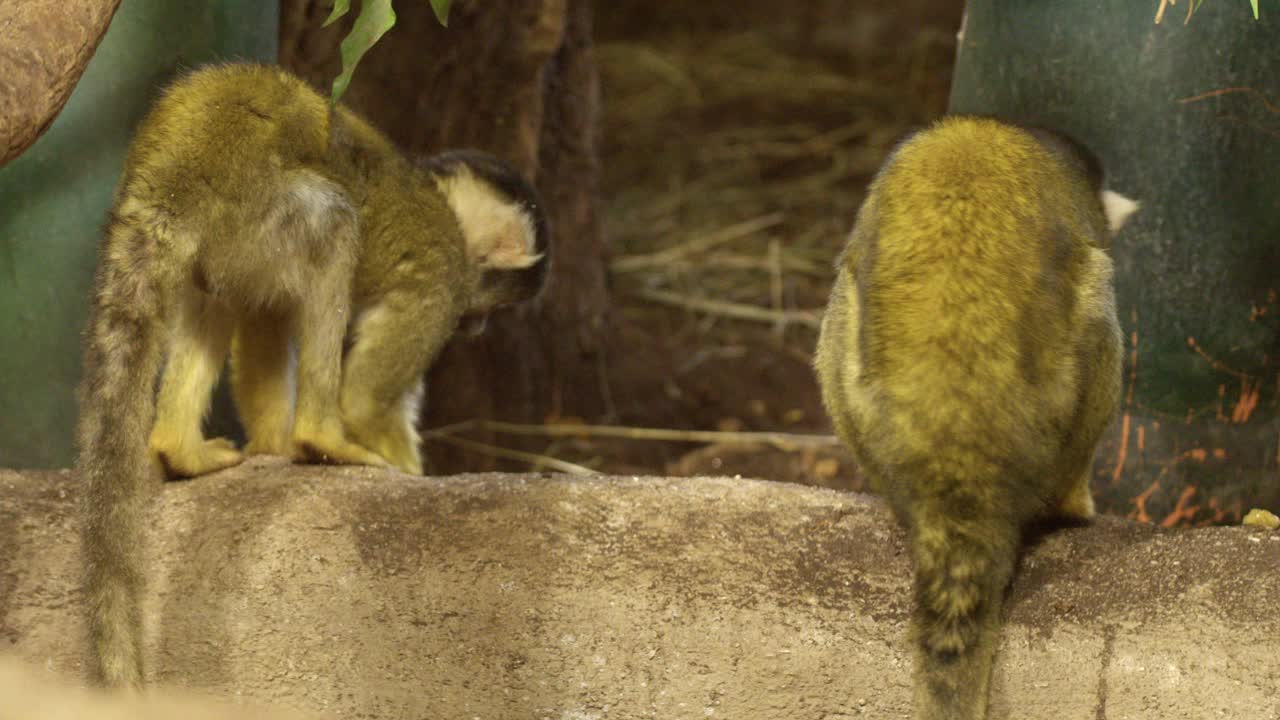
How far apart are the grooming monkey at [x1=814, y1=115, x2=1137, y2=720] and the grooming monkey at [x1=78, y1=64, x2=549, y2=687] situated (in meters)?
1.34

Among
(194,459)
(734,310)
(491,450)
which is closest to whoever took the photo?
(194,459)

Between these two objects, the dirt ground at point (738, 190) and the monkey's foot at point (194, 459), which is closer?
the monkey's foot at point (194, 459)

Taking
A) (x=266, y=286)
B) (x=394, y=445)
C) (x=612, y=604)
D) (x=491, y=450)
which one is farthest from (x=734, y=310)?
(x=612, y=604)

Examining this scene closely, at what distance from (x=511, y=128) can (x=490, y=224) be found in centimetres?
101

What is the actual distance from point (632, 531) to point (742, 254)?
4611 mm

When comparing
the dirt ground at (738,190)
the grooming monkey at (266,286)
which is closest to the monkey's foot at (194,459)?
the grooming monkey at (266,286)

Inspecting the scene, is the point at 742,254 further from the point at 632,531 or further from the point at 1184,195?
the point at 632,531

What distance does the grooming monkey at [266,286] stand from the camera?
302cm

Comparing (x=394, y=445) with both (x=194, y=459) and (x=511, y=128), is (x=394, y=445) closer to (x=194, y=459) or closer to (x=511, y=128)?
(x=194, y=459)

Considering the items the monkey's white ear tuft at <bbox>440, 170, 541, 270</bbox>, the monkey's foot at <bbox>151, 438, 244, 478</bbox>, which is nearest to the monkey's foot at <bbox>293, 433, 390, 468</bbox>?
the monkey's foot at <bbox>151, 438, 244, 478</bbox>

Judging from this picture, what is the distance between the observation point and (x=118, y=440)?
2994 mm

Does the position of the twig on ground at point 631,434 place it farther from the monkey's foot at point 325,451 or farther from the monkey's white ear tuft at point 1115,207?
the monkey's white ear tuft at point 1115,207

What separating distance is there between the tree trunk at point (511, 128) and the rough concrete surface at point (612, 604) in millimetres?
1965

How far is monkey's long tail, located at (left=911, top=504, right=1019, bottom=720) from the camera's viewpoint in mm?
2607
